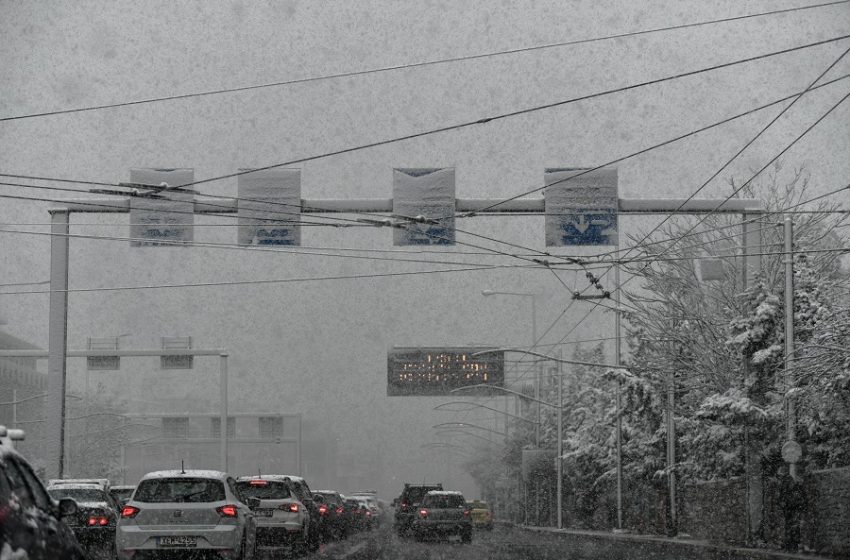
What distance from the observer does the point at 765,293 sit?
31547 mm

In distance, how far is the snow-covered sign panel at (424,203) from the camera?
26078mm

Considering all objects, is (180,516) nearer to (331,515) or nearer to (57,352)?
(57,352)

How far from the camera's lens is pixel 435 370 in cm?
5941

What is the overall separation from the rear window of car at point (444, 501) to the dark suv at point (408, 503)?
6.77ft

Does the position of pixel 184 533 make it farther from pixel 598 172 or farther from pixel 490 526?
pixel 490 526

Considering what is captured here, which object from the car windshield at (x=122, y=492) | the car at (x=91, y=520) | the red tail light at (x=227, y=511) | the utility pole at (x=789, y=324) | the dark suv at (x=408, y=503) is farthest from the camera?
the dark suv at (x=408, y=503)

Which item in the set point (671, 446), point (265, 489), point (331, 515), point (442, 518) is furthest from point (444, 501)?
point (265, 489)

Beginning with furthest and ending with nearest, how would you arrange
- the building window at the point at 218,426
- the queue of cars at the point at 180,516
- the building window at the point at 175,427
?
the building window at the point at 218,426
the building window at the point at 175,427
the queue of cars at the point at 180,516

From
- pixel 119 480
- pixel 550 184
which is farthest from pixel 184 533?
pixel 119 480

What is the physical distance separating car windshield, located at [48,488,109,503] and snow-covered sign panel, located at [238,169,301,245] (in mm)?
6126

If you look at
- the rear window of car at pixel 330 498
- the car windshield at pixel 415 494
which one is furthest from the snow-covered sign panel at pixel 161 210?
the car windshield at pixel 415 494

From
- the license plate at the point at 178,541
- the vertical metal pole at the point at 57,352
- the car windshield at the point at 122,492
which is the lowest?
the car windshield at the point at 122,492

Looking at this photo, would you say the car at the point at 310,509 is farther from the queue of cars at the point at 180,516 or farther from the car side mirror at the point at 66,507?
the car side mirror at the point at 66,507

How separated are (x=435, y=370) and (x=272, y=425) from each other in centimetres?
3424
